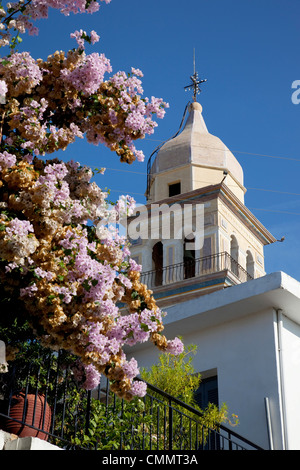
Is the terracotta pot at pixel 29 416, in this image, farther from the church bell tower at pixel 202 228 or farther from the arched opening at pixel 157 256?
the arched opening at pixel 157 256

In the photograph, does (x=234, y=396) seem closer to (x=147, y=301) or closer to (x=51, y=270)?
(x=147, y=301)

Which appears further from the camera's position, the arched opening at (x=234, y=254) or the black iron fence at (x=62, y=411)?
the arched opening at (x=234, y=254)

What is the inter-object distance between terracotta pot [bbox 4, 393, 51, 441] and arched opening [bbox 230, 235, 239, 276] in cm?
2239

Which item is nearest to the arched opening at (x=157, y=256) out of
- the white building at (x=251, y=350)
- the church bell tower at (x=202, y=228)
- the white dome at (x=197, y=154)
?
the church bell tower at (x=202, y=228)

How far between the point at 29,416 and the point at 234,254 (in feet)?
77.1

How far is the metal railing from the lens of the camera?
2795 centimetres

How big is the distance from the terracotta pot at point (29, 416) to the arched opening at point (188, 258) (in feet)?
72.3

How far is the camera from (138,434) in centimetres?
859

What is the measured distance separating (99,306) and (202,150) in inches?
1116

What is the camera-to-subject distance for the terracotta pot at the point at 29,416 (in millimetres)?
6598

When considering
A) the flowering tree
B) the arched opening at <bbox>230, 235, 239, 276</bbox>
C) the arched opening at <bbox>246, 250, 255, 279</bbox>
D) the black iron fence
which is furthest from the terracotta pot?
the arched opening at <bbox>246, 250, 255, 279</bbox>

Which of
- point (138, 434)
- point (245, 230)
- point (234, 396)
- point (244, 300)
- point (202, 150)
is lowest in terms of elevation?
point (138, 434)

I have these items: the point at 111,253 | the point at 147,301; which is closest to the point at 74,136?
the point at 111,253

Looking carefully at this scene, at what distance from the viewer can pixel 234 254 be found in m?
30.0
